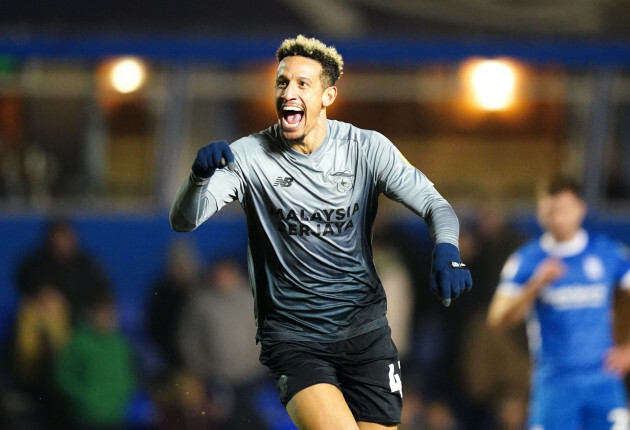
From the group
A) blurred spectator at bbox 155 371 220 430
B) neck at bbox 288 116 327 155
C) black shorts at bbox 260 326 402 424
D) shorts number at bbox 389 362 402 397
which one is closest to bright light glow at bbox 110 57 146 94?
blurred spectator at bbox 155 371 220 430

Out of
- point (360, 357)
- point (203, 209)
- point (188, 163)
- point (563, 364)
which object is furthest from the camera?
point (188, 163)

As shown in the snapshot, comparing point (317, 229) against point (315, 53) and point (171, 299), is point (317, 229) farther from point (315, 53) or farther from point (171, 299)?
point (171, 299)

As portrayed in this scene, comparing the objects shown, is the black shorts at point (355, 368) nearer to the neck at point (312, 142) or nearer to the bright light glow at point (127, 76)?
the neck at point (312, 142)

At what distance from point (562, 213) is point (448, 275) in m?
3.04

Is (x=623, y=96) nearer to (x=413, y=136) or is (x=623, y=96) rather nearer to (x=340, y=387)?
(x=413, y=136)

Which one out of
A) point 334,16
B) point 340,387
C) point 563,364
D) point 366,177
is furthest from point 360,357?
point 334,16

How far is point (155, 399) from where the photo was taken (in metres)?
9.76

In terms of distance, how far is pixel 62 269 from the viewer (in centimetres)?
1006

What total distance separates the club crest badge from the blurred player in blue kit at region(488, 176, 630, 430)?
2.73m

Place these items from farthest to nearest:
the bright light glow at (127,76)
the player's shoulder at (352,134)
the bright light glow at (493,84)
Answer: the bright light glow at (127,76) → the bright light glow at (493,84) → the player's shoulder at (352,134)

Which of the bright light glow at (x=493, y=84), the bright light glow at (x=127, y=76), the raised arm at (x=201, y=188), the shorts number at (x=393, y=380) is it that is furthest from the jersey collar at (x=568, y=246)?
the bright light glow at (x=127, y=76)

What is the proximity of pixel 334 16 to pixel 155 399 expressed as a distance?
147 inches

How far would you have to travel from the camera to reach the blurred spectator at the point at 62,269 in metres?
9.99

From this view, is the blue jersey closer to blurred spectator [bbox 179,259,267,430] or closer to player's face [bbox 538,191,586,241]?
player's face [bbox 538,191,586,241]
